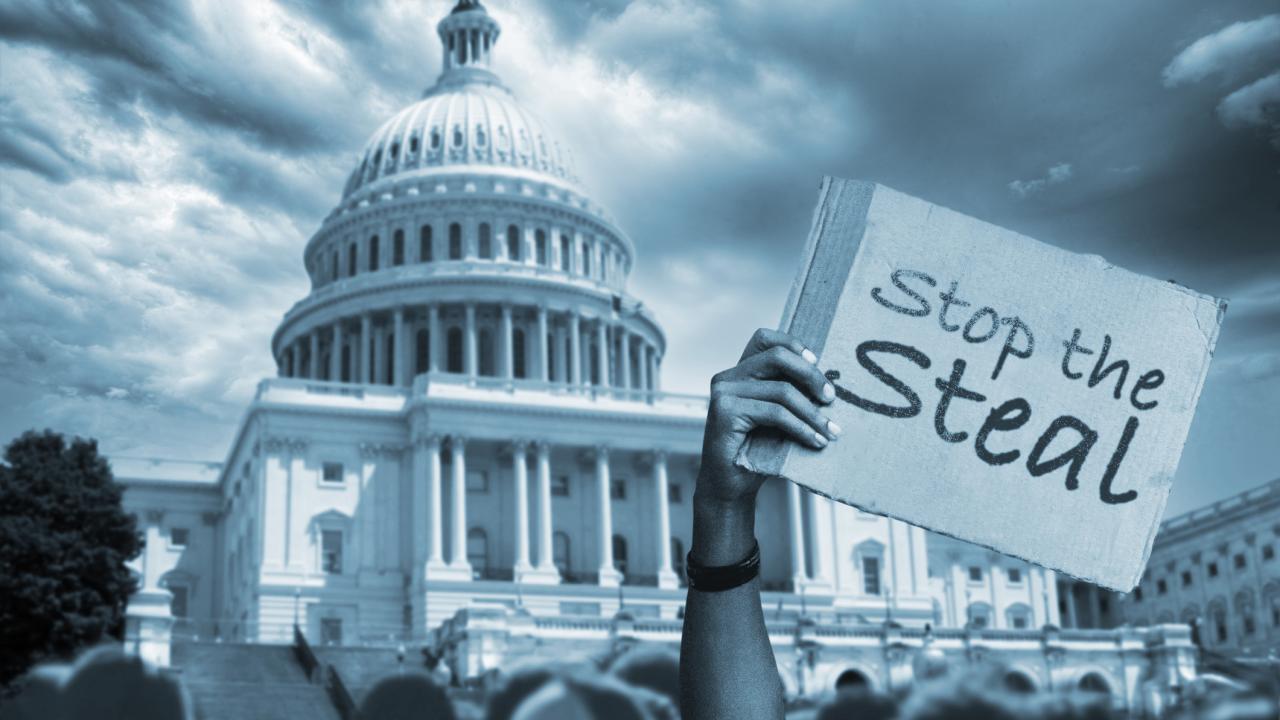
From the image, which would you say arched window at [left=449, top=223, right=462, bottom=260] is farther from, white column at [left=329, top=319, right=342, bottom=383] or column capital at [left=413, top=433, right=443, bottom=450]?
column capital at [left=413, top=433, right=443, bottom=450]

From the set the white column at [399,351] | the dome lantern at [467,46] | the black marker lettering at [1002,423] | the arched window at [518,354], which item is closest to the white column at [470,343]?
the arched window at [518,354]

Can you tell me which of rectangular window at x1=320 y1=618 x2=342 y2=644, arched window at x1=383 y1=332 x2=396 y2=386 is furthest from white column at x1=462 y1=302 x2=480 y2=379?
rectangular window at x1=320 y1=618 x2=342 y2=644

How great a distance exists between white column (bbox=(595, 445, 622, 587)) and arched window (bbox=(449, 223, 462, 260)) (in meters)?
26.1

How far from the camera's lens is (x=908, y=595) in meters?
91.7

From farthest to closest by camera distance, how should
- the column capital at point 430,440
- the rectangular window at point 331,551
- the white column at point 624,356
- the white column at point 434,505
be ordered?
the white column at point 624,356 < the column capital at point 430,440 < the rectangular window at point 331,551 < the white column at point 434,505

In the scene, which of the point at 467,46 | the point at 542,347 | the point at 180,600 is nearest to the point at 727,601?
the point at 180,600

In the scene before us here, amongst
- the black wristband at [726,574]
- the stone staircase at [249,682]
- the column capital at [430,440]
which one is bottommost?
the stone staircase at [249,682]

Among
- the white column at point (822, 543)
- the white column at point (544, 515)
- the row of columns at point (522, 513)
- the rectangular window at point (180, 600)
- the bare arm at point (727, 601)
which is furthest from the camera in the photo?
the rectangular window at point (180, 600)

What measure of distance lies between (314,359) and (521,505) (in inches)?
1158

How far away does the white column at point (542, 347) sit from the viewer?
103 m

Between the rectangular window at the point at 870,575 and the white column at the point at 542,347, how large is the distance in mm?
24259

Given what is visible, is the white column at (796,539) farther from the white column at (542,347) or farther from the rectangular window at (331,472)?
the rectangular window at (331,472)

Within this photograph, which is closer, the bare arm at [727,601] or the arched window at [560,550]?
the bare arm at [727,601]

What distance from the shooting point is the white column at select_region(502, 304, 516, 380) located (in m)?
101
